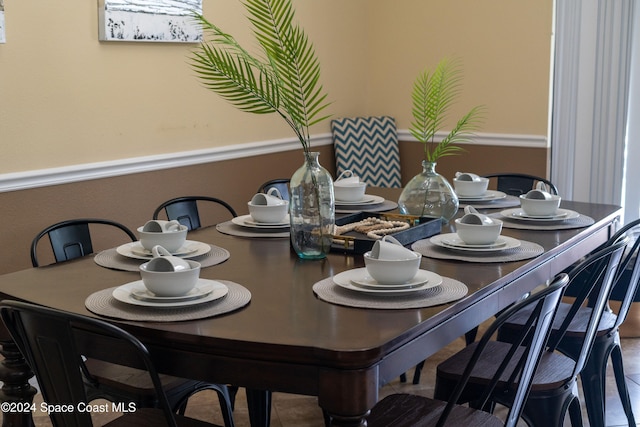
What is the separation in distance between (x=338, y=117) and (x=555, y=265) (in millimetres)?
2788

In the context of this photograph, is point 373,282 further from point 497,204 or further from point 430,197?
point 497,204

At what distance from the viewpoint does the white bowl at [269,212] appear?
280cm

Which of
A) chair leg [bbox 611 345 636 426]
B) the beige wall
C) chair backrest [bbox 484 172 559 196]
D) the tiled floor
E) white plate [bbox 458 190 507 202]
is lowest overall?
the tiled floor

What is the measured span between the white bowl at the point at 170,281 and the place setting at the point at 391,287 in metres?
0.31

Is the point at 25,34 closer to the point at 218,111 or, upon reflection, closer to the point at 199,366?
the point at 218,111

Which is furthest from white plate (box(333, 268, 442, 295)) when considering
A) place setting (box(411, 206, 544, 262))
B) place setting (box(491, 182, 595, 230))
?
place setting (box(491, 182, 595, 230))

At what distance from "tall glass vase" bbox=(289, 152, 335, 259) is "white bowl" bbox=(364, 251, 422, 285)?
0.41 m

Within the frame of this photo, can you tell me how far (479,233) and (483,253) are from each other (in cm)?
6

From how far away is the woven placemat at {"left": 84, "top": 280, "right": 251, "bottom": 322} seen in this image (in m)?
1.79

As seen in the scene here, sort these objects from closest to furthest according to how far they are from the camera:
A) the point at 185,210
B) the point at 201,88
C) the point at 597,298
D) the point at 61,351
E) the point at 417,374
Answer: the point at 61,351 < the point at 597,298 < the point at 185,210 < the point at 417,374 < the point at 201,88

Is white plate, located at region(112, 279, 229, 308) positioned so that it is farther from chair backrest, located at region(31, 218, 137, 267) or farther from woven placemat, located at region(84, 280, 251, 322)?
chair backrest, located at region(31, 218, 137, 267)

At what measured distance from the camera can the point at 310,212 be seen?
7.81 ft

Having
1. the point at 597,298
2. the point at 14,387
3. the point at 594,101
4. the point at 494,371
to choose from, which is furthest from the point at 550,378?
the point at 594,101

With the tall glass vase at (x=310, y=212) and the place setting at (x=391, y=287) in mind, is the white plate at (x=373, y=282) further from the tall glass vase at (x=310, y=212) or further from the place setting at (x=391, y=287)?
the tall glass vase at (x=310, y=212)
